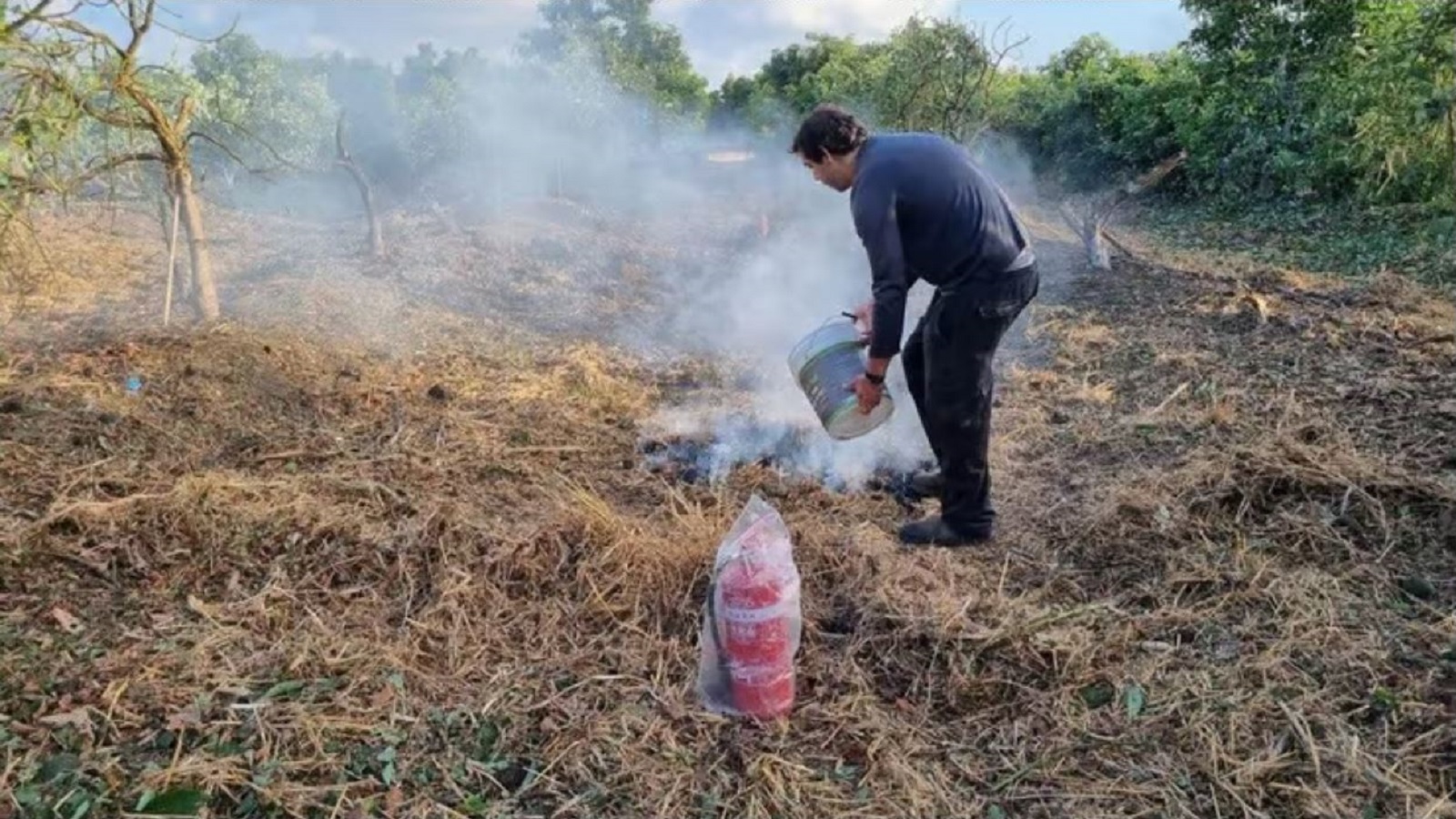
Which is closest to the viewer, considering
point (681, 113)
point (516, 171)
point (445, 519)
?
point (445, 519)

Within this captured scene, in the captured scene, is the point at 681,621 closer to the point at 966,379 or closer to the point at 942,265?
the point at 966,379

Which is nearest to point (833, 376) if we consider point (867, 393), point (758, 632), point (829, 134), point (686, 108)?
point (867, 393)

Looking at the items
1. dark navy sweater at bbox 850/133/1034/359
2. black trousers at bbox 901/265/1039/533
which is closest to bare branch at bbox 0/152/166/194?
dark navy sweater at bbox 850/133/1034/359

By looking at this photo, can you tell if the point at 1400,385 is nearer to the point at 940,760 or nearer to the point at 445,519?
the point at 940,760

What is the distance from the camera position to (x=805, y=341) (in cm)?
331

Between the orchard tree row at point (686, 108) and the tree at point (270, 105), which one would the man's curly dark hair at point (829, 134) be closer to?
the orchard tree row at point (686, 108)

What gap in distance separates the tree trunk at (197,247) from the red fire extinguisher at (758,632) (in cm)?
505

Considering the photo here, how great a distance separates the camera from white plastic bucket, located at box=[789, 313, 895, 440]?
318 centimetres

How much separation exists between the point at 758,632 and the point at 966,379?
1.32 metres

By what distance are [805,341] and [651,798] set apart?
178cm

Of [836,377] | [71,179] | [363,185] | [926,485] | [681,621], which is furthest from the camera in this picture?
[363,185]

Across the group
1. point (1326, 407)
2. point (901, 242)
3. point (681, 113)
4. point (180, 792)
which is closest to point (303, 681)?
point (180, 792)

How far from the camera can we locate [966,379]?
3.07 metres

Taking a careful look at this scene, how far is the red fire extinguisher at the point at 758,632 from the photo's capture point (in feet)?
7.13
